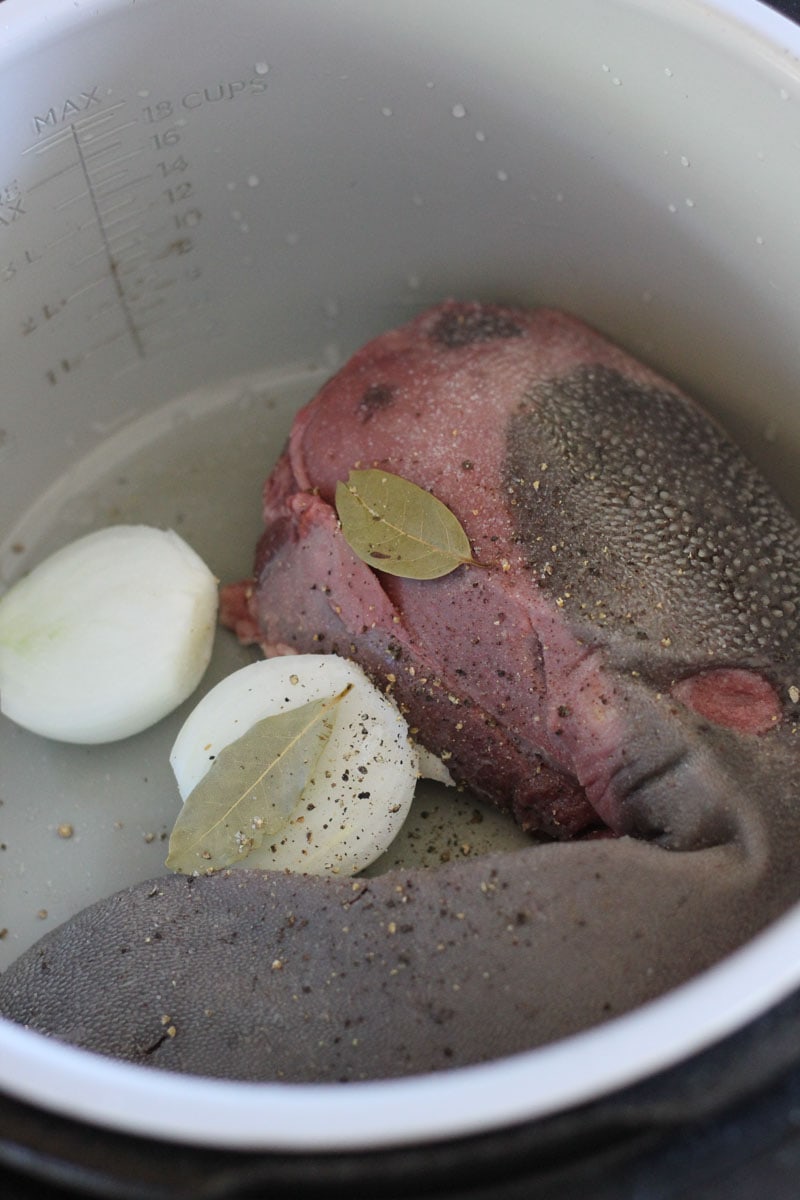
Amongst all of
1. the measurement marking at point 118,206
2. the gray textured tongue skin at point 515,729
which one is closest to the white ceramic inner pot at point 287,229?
the measurement marking at point 118,206

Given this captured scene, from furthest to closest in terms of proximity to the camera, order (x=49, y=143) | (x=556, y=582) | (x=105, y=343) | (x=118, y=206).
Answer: (x=105, y=343), (x=118, y=206), (x=49, y=143), (x=556, y=582)

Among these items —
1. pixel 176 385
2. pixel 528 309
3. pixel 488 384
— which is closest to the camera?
pixel 488 384

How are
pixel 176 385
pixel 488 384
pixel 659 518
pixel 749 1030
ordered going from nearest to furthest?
1. pixel 749 1030
2. pixel 659 518
3. pixel 488 384
4. pixel 176 385

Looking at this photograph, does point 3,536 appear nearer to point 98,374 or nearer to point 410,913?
point 98,374

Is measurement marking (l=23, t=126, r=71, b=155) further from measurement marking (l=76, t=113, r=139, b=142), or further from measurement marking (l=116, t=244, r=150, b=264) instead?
measurement marking (l=116, t=244, r=150, b=264)

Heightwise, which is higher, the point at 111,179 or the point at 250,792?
the point at 111,179

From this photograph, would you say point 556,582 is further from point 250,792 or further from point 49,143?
point 49,143

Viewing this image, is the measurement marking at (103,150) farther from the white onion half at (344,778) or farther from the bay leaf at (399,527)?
the white onion half at (344,778)

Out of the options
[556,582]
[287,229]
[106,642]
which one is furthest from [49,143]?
[556,582]

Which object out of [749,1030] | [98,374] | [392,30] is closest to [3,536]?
[98,374]
